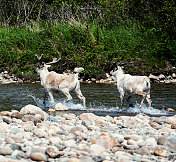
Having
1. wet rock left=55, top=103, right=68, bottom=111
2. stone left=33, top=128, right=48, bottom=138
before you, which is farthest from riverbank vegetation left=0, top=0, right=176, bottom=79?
stone left=33, top=128, right=48, bottom=138

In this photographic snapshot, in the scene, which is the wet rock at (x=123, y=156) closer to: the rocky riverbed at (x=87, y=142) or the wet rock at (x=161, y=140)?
the rocky riverbed at (x=87, y=142)

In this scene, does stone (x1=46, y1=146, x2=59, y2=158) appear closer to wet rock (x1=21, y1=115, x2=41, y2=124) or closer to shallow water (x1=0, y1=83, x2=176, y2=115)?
wet rock (x1=21, y1=115, x2=41, y2=124)

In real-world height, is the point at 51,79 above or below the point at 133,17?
below

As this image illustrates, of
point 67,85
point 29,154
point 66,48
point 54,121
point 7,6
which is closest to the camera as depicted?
point 29,154

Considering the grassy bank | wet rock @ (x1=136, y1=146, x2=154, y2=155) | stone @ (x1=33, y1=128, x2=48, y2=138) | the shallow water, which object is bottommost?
wet rock @ (x1=136, y1=146, x2=154, y2=155)

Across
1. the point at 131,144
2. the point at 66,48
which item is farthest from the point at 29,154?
the point at 66,48

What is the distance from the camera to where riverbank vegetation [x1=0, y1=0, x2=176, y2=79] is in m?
19.6

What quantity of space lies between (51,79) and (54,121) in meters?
3.66

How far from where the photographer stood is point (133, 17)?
24.0 meters

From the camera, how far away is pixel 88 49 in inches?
797

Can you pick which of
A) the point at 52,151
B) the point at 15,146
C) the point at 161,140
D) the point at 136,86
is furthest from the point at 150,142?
the point at 136,86

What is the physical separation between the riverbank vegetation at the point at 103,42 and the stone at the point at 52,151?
45.8 ft

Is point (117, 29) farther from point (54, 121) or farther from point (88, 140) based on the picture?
point (88, 140)

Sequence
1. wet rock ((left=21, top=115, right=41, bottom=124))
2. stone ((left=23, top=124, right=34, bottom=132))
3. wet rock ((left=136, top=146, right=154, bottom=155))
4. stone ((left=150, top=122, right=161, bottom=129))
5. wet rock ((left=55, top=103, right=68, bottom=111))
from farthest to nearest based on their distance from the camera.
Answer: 1. wet rock ((left=55, top=103, right=68, bottom=111))
2. wet rock ((left=21, top=115, right=41, bottom=124))
3. stone ((left=150, top=122, right=161, bottom=129))
4. stone ((left=23, top=124, right=34, bottom=132))
5. wet rock ((left=136, top=146, right=154, bottom=155))
